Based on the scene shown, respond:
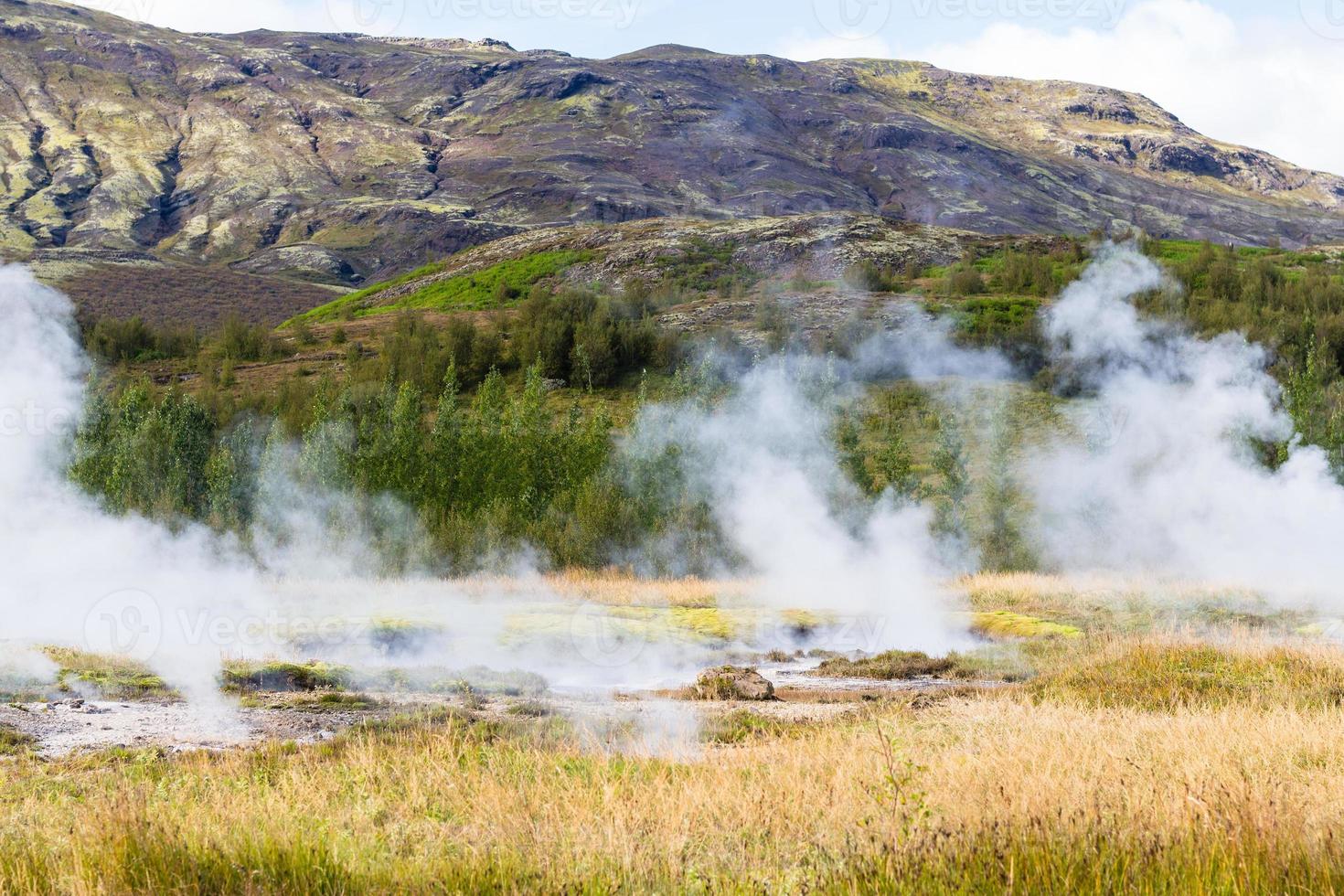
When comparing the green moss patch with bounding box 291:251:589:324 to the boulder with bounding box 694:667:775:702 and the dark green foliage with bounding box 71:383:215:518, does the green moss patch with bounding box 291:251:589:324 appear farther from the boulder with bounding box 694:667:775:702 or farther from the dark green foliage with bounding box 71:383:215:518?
the boulder with bounding box 694:667:775:702

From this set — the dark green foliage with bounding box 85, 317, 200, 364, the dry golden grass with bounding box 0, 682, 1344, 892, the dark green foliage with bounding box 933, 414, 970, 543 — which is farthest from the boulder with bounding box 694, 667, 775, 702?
the dark green foliage with bounding box 85, 317, 200, 364

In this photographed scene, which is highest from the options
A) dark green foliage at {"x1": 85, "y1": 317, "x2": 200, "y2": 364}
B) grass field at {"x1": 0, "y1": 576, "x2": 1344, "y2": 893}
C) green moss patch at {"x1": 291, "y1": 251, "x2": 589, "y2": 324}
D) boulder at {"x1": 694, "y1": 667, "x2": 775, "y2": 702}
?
green moss patch at {"x1": 291, "y1": 251, "x2": 589, "y2": 324}

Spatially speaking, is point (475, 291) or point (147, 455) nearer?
point (147, 455)

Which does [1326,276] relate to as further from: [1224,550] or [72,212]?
[72,212]

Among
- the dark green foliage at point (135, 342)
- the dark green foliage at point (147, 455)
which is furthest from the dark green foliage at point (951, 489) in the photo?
the dark green foliage at point (135, 342)

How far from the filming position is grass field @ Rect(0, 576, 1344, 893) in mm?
5027

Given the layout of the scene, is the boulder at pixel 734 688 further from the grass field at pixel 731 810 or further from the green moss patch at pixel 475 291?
the green moss patch at pixel 475 291

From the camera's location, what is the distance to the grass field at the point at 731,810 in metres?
5.03

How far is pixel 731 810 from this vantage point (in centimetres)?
661

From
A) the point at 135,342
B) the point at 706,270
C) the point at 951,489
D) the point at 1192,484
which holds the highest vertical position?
the point at 706,270

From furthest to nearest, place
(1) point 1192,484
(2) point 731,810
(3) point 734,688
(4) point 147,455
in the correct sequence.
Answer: (4) point 147,455, (1) point 1192,484, (3) point 734,688, (2) point 731,810

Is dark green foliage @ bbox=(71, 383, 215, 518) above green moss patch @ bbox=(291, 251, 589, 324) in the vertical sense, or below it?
below

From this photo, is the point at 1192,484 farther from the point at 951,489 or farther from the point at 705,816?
the point at 705,816

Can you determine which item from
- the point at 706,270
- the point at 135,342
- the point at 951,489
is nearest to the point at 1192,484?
the point at 951,489
